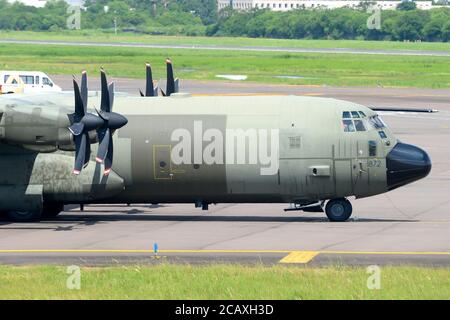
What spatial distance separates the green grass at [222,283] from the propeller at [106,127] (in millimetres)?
7899

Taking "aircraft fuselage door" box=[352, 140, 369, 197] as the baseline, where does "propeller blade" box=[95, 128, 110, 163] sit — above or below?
above

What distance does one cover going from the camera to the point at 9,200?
37.0 metres

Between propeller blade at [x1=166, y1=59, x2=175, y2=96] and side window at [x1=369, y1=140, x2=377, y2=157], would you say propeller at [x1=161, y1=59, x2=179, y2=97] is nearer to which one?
propeller blade at [x1=166, y1=59, x2=175, y2=96]

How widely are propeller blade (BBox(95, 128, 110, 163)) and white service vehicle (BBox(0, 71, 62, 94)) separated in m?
37.9

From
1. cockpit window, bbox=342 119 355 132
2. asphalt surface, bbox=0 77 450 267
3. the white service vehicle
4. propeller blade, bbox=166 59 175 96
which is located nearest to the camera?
asphalt surface, bbox=0 77 450 267

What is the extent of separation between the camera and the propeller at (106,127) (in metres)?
36.0

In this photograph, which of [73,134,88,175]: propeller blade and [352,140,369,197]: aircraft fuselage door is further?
[352,140,369,197]: aircraft fuselage door

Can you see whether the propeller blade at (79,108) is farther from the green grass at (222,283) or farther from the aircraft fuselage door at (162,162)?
the green grass at (222,283)

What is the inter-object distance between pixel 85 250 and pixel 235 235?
16.7 feet

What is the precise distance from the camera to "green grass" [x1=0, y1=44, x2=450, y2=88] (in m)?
114

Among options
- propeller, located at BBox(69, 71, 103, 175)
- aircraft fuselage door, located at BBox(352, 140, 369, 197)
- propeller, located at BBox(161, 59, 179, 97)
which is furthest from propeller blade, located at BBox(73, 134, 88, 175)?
aircraft fuselage door, located at BBox(352, 140, 369, 197)

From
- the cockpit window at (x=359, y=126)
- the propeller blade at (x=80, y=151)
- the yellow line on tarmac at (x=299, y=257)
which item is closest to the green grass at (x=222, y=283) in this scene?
the yellow line on tarmac at (x=299, y=257)

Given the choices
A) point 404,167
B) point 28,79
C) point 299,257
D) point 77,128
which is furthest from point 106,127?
point 28,79
